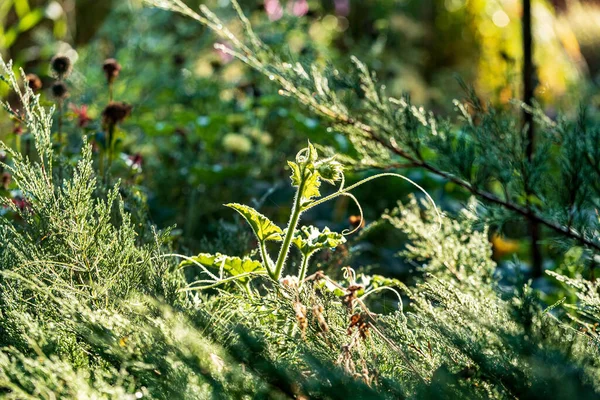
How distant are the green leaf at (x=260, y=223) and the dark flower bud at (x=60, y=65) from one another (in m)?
0.96

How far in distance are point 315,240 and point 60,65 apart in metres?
1.08

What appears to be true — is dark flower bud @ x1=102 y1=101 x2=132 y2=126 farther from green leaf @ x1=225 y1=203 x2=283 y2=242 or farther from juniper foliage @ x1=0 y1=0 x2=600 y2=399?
green leaf @ x1=225 y1=203 x2=283 y2=242

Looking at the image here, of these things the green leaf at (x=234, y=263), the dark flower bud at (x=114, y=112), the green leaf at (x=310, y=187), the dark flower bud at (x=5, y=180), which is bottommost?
the dark flower bud at (x=5, y=180)

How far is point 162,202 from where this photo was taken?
308 centimetres

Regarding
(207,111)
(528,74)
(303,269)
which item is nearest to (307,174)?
(303,269)

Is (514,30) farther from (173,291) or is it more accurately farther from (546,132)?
(173,291)

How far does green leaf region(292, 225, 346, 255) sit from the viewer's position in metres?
1.20

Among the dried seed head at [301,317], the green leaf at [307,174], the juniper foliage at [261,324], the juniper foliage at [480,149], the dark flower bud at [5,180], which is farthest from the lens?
the dark flower bud at [5,180]

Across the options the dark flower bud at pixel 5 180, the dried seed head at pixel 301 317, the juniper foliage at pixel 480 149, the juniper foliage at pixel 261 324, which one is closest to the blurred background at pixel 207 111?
the dark flower bud at pixel 5 180

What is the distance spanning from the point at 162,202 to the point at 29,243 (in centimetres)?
186

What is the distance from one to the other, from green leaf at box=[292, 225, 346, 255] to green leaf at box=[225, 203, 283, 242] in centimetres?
4

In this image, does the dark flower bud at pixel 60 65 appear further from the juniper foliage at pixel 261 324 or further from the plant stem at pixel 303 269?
the plant stem at pixel 303 269

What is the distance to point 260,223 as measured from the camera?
1.24m

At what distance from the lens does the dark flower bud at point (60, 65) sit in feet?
6.38
